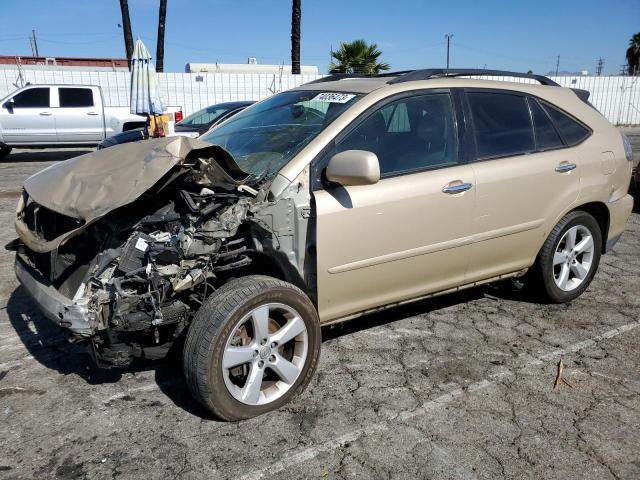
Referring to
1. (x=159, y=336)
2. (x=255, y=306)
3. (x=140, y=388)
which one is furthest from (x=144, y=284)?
(x=140, y=388)

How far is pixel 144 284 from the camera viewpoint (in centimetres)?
291

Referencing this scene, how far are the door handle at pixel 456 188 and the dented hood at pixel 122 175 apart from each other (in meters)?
1.31

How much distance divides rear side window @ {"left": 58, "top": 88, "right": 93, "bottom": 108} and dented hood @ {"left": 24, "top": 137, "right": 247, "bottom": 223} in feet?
43.9

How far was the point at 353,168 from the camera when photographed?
314cm

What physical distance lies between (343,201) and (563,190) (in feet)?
6.42

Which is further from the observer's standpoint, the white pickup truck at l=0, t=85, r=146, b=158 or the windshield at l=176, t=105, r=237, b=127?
the white pickup truck at l=0, t=85, r=146, b=158

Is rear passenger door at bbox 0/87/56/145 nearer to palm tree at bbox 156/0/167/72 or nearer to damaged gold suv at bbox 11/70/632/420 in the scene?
palm tree at bbox 156/0/167/72

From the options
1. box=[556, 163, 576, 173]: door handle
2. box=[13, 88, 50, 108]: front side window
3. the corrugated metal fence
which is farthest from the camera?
the corrugated metal fence

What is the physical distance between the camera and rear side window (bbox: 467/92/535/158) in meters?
3.94

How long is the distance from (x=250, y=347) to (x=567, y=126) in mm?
3081

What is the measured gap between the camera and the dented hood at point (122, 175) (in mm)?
2953

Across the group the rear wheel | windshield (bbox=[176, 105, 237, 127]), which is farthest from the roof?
the rear wheel

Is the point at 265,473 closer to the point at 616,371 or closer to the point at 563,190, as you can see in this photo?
the point at 616,371

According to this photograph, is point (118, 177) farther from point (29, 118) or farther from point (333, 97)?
point (29, 118)
